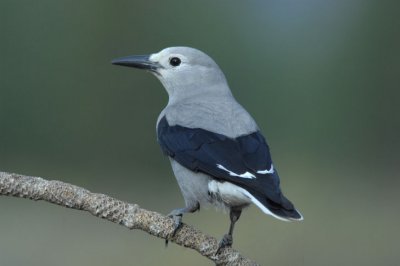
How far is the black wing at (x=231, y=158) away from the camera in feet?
10.4

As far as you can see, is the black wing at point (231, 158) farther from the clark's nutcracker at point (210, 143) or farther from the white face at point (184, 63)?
the white face at point (184, 63)

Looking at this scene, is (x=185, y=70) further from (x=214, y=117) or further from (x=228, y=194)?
(x=228, y=194)

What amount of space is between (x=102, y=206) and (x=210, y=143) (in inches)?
50.9

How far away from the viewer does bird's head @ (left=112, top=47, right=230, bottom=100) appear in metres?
4.33

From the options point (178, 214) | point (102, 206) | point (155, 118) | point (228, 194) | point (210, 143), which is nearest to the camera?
point (102, 206)

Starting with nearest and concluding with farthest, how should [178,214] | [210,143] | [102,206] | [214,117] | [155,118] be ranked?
→ [102,206] → [178,214] → [210,143] → [214,117] → [155,118]

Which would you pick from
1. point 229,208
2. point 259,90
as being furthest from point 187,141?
point 259,90

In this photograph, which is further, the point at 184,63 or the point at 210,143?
the point at 184,63

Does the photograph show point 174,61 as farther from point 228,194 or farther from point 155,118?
point 155,118

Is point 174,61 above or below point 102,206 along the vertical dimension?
above

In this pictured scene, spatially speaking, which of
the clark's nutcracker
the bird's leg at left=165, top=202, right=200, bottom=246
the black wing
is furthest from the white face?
the bird's leg at left=165, top=202, right=200, bottom=246

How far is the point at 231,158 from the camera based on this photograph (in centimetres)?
344

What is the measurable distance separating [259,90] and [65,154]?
7.72ft

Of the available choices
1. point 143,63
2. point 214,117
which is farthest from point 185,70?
point 214,117
